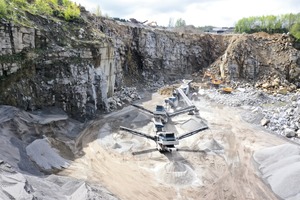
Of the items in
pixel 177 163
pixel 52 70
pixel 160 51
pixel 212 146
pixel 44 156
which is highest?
pixel 160 51

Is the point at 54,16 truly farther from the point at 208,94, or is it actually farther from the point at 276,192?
the point at 276,192

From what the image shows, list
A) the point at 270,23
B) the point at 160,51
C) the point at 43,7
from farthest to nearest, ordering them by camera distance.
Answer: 1. the point at 270,23
2. the point at 160,51
3. the point at 43,7

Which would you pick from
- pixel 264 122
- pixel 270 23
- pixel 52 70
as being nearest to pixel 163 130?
pixel 264 122

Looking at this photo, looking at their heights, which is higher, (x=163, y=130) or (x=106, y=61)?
(x=106, y=61)

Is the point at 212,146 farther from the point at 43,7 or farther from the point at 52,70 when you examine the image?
the point at 43,7

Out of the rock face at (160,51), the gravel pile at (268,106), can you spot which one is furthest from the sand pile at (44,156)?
the rock face at (160,51)

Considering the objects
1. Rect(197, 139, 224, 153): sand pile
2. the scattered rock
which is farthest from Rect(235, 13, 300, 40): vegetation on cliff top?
Rect(197, 139, 224, 153): sand pile

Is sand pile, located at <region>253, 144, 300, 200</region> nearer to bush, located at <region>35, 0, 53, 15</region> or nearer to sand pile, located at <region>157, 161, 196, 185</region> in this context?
sand pile, located at <region>157, 161, 196, 185</region>

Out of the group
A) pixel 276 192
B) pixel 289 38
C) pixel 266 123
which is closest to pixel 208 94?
pixel 266 123
